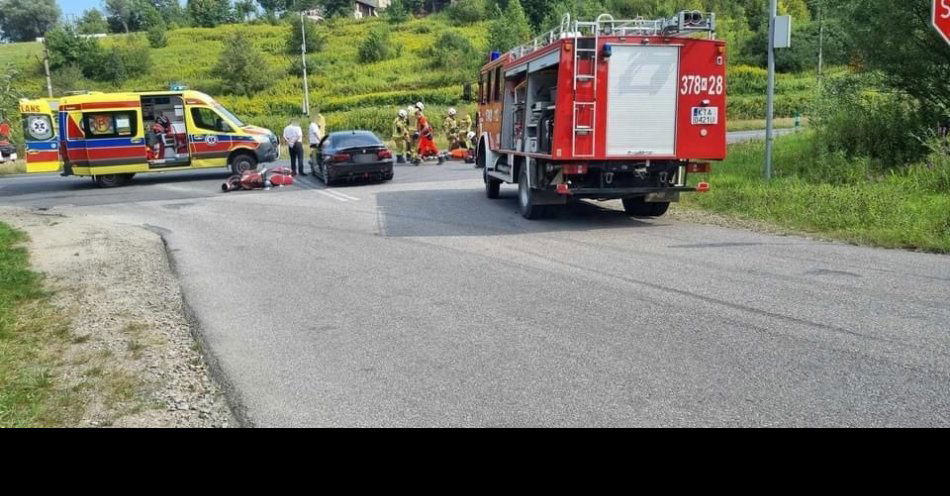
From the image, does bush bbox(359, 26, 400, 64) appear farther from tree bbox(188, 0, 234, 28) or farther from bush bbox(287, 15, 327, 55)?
tree bbox(188, 0, 234, 28)

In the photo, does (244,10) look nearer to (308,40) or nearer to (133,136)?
(308,40)

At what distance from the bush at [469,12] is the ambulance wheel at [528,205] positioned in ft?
271

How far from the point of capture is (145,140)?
76.9 feet

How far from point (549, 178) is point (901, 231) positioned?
16.8 ft

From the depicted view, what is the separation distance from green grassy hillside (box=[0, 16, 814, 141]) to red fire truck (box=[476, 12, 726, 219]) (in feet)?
105

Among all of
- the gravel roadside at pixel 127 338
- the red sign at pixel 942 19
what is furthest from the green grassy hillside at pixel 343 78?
the red sign at pixel 942 19

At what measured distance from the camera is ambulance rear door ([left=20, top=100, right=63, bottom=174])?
2350 centimetres

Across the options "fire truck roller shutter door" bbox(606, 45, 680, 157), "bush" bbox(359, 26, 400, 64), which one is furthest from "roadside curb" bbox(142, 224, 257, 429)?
"bush" bbox(359, 26, 400, 64)

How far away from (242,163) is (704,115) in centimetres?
1602

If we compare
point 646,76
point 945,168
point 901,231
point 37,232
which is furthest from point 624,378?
point 37,232

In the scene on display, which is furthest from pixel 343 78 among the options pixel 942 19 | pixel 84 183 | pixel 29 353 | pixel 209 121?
pixel 29 353

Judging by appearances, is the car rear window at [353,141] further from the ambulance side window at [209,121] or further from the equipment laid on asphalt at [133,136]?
the ambulance side window at [209,121]

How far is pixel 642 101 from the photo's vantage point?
1236 centimetres

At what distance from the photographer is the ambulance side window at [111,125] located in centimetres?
2305
